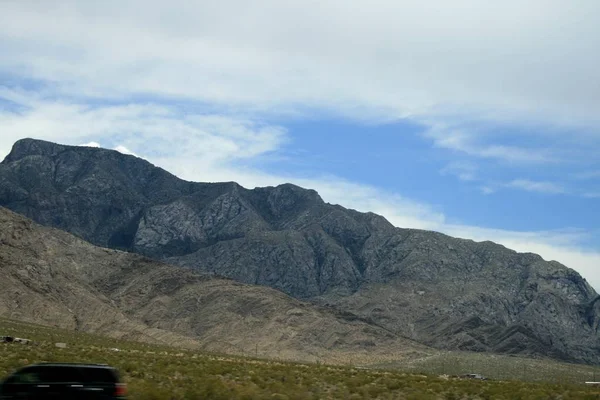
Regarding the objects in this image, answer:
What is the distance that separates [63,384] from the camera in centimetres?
2142

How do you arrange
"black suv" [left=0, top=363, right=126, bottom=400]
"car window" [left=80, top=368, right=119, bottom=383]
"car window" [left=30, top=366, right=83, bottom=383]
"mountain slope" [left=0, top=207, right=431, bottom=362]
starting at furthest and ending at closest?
"mountain slope" [left=0, top=207, right=431, bottom=362] → "car window" [left=80, top=368, right=119, bottom=383] → "car window" [left=30, top=366, right=83, bottom=383] → "black suv" [left=0, top=363, right=126, bottom=400]

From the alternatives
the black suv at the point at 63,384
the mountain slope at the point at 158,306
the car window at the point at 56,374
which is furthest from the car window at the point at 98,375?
the mountain slope at the point at 158,306

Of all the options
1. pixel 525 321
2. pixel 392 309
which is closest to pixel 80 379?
pixel 392 309

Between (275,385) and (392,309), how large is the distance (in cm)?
16327

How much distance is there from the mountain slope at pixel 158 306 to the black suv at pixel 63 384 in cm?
9875

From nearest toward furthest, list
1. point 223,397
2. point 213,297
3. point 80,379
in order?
point 80,379, point 223,397, point 213,297

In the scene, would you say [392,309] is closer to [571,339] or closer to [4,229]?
[571,339]

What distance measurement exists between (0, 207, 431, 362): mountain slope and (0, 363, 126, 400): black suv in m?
98.7

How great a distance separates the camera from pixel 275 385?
35625mm

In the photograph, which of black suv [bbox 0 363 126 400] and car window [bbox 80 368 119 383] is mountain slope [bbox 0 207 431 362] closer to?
black suv [bbox 0 363 126 400]

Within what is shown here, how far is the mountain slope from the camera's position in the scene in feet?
422

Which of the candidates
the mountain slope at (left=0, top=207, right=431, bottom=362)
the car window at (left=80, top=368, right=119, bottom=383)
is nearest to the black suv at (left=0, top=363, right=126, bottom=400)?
the car window at (left=80, top=368, right=119, bottom=383)

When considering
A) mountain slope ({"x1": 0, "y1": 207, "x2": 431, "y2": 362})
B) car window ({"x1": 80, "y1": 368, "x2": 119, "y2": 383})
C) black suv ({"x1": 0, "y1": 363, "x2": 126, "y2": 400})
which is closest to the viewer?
black suv ({"x1": 0, "y1": 363, "x2": 126, "y2": 400})

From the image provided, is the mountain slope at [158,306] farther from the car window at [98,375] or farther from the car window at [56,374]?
the car window at [98,375]
